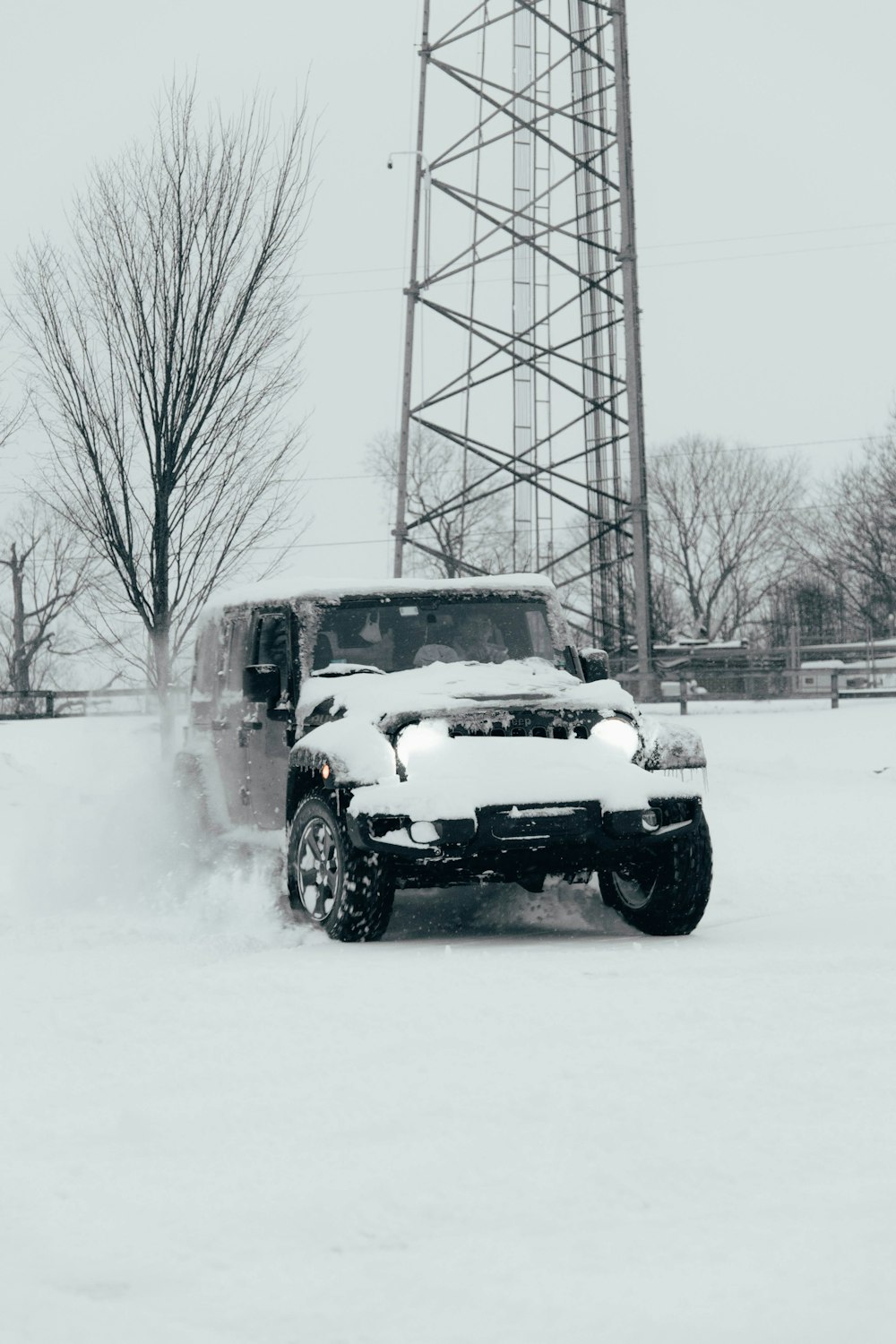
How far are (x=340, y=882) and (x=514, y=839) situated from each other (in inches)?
31.3

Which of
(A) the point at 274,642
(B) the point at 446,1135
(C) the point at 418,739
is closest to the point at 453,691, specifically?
(C) the point at 418,739

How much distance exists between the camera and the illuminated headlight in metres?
7.47

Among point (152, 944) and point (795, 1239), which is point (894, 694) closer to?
point (152, 944)

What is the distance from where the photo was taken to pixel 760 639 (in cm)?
7025

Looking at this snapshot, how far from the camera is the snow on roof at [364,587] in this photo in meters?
8.80

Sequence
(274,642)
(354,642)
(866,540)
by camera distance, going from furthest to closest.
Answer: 1. (866,540)
2. (274,642)
3. (354,642)

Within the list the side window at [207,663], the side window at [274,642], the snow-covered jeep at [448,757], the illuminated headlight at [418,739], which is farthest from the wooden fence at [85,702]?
the illuminated headlight at [418,739]

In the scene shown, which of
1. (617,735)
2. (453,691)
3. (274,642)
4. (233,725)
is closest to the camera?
(453,691)

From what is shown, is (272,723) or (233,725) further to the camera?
(233,725)

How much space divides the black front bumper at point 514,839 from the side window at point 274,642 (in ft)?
5.30

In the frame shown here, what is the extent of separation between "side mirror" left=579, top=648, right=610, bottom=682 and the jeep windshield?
0.45 feet

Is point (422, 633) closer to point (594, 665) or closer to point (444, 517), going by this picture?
point (594, 665)

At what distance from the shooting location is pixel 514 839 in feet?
23.9

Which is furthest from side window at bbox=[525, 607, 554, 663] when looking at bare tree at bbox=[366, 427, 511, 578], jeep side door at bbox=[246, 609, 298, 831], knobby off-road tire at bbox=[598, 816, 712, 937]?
bare tree at bbox=[366, 427, 511, 578]
